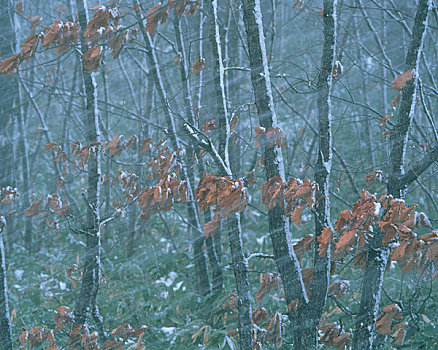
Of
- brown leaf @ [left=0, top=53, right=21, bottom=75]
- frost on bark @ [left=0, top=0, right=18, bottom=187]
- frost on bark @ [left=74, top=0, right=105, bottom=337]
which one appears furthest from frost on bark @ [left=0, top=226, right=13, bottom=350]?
frost on bark @ [left=0, top=0, right=18, bottom=187]

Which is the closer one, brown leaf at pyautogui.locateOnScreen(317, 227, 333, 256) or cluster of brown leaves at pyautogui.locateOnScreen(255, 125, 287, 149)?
brown leaf at pyautogui.locateOnScreen(317, 227, 333, 256)

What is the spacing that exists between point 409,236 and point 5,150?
7560 mm

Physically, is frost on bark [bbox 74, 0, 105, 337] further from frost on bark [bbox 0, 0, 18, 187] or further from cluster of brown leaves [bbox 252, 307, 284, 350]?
frost on bark [bbox 0, 0, 18, 187]

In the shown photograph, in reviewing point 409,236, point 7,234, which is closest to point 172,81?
point 7,234

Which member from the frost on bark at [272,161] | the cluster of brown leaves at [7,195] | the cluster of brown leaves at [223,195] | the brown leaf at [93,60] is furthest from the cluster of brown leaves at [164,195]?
the cluster of brown leaves at [7,195]

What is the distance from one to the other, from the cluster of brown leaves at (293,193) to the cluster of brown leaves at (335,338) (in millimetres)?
1176

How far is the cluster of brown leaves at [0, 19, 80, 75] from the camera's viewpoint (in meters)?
3.35

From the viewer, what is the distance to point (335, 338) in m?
3.39

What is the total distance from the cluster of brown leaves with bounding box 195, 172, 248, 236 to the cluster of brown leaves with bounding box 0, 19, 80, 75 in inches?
64.4

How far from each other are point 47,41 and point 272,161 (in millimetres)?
1890

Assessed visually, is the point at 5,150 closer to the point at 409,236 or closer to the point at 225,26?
the point at 225,26

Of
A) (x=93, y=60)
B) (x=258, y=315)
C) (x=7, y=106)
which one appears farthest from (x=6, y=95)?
(x=258, y=315)

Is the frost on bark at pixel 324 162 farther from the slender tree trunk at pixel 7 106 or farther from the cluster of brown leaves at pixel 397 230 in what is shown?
the slender tree trunk at pixel 7 106

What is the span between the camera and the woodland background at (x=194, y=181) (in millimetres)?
3305
